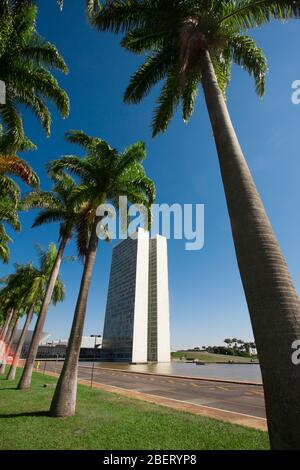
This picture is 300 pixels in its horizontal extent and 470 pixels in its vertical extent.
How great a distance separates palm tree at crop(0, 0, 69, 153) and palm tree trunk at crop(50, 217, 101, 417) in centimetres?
548

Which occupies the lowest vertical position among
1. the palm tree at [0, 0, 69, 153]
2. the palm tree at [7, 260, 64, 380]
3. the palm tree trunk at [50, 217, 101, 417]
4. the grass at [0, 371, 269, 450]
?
the grass at [0, 371, 269, 450]

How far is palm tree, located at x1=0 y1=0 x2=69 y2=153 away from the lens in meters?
10.8

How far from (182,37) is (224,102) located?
2.28 meters

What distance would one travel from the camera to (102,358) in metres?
116

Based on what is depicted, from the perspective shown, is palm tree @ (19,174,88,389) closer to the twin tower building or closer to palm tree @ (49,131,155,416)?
palm tree @ (49,131,155,416)

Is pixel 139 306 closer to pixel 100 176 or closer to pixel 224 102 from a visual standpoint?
pixel 100 176

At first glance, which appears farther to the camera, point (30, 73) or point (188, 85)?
point (30, 73)

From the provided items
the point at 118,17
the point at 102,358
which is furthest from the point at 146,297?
the point at 118,17

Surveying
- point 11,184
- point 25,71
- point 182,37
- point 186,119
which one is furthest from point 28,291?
point 182,37

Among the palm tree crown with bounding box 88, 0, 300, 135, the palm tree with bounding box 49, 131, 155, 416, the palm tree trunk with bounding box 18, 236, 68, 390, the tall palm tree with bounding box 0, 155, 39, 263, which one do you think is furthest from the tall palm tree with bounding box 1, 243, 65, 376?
the palm tree crown with bounding box 88, 0, 300, 135

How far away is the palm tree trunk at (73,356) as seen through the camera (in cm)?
1030

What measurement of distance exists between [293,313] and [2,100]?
12.2 meters

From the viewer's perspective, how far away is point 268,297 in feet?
12.9
